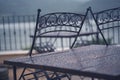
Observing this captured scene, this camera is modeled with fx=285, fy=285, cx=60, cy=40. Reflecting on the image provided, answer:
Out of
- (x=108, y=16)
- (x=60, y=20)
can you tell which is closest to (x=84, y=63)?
(x=60, y=20)

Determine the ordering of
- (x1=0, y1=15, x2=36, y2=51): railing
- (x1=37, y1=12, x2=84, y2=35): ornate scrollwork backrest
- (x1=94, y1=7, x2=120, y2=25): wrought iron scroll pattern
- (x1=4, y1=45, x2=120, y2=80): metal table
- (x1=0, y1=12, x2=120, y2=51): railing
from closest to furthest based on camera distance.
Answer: (x1=4, y1=45, x2=120, y2=80): metal table < (x1=37, y1=12, x2=84, y2=35): ornate scrollwork backrest < (x1=94, y1=7, x2=120, y2=25): wrought iron scroll pattern < (x1=0, y1=12, x2=120, y2=51): railing < (x1=0, y1=15, x2=36, y2=51): railing

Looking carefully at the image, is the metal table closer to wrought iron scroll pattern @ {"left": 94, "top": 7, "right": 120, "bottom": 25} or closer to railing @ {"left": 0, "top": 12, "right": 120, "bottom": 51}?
wrought iron scroll pattern @ {"left": 94, "top": 7, "right": 120, "bottom": 25}

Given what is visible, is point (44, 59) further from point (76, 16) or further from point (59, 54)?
point (76, 16)

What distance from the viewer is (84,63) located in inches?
68.2

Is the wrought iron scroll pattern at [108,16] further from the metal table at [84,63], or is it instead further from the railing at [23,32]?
the railing at [23,32]

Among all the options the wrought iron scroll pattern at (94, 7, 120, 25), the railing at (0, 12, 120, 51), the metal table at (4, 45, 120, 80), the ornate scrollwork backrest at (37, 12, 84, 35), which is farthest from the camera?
the railing at (0, 12, 120, 51)

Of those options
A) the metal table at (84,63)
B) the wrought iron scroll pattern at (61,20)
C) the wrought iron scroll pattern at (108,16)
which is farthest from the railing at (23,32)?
the metal table at (84,63)

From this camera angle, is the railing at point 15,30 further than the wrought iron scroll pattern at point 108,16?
Yes

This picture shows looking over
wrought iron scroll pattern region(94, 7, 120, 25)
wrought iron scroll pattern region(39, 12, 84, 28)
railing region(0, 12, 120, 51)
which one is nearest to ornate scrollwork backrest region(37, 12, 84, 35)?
wrought iron scroll pattern region(39, 12, 84, 28)

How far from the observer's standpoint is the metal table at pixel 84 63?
1474mm

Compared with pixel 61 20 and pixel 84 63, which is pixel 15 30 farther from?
pixel 84 63

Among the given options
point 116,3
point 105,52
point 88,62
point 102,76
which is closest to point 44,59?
point 88,62

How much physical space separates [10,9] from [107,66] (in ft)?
28.5

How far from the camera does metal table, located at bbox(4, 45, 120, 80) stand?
4.84 feet
